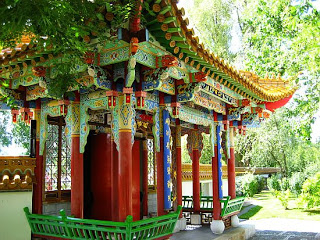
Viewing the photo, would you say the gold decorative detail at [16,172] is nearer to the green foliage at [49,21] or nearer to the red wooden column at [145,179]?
the green foliage at [49,21]

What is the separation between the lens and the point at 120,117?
4852 mm

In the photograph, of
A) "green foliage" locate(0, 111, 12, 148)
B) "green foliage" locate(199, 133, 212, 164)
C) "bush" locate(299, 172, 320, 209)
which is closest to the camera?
"bush" locate(299, 172, 320, 209)

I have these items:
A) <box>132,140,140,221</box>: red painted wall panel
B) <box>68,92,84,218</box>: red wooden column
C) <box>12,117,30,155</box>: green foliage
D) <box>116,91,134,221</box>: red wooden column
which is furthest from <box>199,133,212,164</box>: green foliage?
<box>116,91,134,221</box>: red wooden column

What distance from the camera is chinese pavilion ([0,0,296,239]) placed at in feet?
14.7

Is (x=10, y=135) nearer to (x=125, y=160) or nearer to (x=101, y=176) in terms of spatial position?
(x=101, y=176)

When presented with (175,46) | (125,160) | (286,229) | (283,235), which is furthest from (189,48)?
(286,229)

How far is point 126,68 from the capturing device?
484 centimetres

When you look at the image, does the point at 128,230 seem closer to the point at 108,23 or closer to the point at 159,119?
the point at 159,119

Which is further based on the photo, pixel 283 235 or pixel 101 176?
pixel 283 235

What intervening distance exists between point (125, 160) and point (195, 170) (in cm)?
447

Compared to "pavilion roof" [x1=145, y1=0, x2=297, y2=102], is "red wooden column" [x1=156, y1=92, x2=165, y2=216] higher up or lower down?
lower down

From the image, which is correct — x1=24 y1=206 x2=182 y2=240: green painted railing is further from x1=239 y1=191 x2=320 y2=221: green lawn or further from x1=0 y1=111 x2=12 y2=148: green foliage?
x1=0 y1=111 x2=12 y2=148: green foliage

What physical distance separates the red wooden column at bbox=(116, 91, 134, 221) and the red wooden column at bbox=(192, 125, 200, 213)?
424 cm

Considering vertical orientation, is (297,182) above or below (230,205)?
below
